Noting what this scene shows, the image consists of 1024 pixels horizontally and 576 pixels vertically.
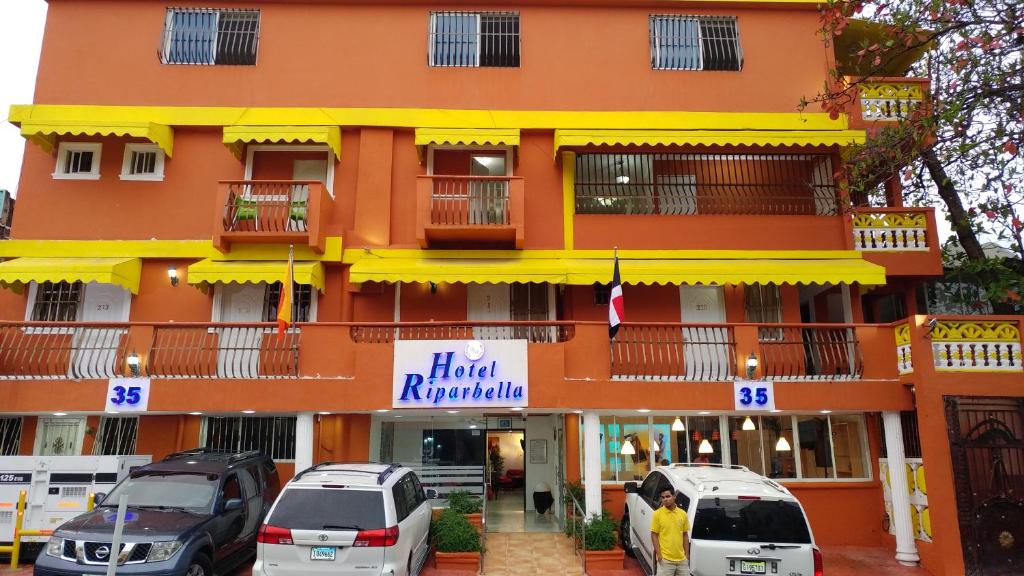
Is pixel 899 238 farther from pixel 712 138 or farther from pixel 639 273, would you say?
pixel 639 273

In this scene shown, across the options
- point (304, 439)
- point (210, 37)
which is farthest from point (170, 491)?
point (210, 37)

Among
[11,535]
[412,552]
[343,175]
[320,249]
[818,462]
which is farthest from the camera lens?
[343,175]

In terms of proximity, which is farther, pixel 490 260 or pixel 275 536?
pixel 490 260

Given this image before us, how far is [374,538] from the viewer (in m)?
8.00

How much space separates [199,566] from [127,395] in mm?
4776

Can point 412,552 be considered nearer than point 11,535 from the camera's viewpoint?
Yes

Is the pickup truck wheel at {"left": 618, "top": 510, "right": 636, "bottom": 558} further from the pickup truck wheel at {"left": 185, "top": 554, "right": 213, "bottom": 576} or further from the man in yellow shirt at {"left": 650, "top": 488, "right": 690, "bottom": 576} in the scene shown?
the pickup truck wheel at {"left": 185, "top": 554, "right": 213, "bottom": 576}

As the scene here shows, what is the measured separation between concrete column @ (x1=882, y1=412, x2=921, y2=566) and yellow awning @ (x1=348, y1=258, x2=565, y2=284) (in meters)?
7.00

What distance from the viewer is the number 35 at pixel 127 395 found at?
12.0 m

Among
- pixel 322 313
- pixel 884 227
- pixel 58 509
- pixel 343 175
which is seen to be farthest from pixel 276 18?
pixel 884 227

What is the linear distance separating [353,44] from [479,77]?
3314 mm

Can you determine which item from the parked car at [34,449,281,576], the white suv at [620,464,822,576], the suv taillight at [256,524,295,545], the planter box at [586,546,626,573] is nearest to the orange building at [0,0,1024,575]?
the planter box at [586,546,626,573]

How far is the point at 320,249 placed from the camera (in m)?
14.5

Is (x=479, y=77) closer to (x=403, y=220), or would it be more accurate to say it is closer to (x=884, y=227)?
(x=403, y=220)
